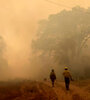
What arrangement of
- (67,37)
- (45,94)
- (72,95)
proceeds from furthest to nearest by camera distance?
1. (67,37)
2. (45,94)
3. (72,95)

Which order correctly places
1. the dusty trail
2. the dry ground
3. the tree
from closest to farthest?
the dusty trail → the dry ground → the tree

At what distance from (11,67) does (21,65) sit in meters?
3.76

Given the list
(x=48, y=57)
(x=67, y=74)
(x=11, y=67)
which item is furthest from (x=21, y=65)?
(x=67, y=74)

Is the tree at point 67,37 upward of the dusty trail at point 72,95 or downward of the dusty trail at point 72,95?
upward

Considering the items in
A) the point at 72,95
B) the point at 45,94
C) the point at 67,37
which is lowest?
the point at 72,95

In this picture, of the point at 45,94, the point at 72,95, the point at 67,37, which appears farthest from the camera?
the point at 67,37

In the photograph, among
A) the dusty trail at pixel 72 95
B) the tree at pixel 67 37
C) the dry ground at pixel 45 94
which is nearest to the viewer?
the dusty trail at pixel 72 95

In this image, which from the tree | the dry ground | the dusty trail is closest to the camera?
the dusty trail

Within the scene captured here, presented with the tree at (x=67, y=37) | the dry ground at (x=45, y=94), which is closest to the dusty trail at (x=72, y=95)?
the dry ground at (x=45, y=94)

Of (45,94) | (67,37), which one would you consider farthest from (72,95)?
(67,37)

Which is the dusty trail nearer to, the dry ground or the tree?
the dry ground

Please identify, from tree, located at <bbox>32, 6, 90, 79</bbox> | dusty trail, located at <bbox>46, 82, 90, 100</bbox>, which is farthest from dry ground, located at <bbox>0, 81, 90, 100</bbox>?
tree, located at <bbox>32, 6, 90, 79</bbox>

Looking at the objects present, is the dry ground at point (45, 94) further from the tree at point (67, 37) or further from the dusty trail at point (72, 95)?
the tree at point (67, 37)

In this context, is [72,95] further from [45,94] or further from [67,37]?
[67,37]
